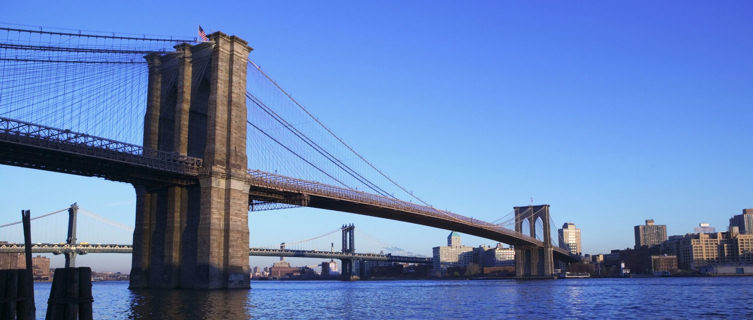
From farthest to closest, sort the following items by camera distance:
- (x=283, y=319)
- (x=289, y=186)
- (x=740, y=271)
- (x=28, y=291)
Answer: (x=740, y=271), (x=289, y=186), (x=283, y=319), (x=28, y=291)

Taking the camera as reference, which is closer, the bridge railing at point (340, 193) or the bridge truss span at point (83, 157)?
the bridge truss span at point (83, 157)

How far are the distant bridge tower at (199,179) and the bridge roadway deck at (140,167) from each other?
78.6 inches

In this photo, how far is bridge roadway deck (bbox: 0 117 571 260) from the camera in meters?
45.2

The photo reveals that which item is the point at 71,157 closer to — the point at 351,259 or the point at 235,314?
the point at 235,314

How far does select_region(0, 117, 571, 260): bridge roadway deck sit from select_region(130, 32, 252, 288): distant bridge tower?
6.55 feet

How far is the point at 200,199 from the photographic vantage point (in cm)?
5612

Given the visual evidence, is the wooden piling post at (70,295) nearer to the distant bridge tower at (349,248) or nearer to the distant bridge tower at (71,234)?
the distant bridge tower at (71,234)

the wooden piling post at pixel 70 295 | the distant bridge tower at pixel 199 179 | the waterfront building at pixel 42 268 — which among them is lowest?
the waterfront building at pixel 42 268

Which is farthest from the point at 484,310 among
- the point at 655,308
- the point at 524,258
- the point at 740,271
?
the point at 740,271

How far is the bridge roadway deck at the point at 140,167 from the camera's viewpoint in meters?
45.2

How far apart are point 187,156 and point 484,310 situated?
31.5 meters

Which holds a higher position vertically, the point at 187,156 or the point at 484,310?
the point at 187,156

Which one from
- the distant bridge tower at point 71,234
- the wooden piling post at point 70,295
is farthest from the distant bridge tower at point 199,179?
the distant bridge tower at point 71,234

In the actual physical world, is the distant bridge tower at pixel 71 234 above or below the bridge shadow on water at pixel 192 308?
above
